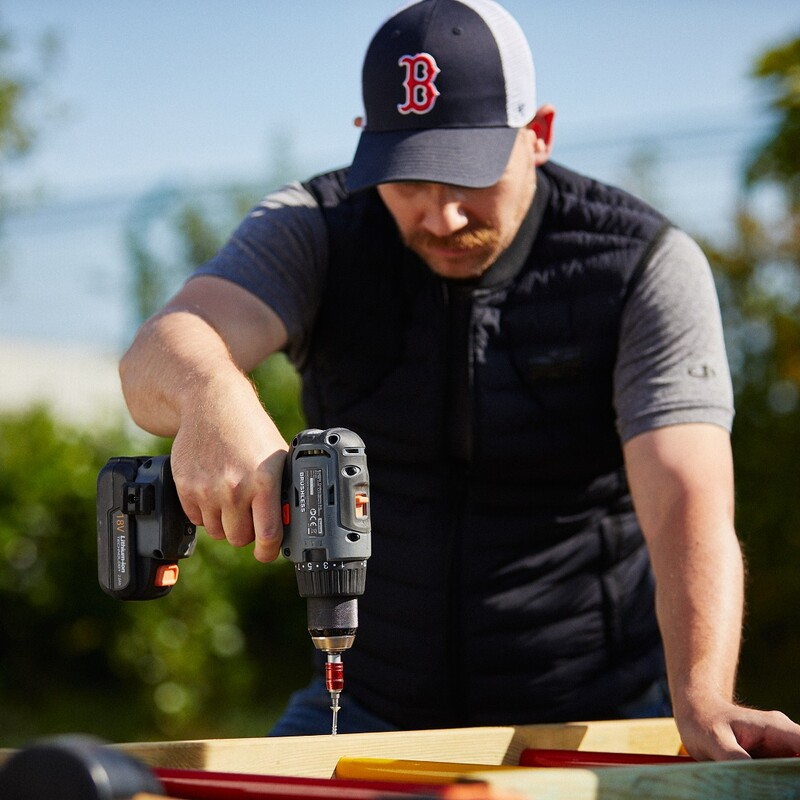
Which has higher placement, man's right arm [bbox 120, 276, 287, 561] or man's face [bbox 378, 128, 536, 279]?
man's face [bbox 378, 128, 536, 279]

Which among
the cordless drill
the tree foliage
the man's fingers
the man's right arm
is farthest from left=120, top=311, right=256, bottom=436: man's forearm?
the tree foliage

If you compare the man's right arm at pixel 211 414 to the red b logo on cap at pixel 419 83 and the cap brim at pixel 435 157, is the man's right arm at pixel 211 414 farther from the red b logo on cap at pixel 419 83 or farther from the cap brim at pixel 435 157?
the red b logo on cap at pixel 419 83

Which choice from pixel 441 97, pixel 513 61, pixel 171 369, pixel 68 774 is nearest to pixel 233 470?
pixel 171 369

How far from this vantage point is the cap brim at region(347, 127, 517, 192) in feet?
8.38

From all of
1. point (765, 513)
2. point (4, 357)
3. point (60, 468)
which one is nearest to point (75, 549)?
point (60, 468)

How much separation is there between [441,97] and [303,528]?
108 cm

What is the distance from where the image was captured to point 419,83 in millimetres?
2629

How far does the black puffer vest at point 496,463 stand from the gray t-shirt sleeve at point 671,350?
6 cm

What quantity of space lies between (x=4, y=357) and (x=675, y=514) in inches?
500

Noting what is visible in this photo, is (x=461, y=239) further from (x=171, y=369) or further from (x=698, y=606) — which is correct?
(x=698, y=606)

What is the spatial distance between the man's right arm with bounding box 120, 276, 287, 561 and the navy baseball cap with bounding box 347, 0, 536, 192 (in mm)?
464

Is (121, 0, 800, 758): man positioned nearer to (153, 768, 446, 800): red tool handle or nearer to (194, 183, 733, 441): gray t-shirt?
(194, 183, 733, 441): gray t-shirt

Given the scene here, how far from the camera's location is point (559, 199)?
2.91 metres

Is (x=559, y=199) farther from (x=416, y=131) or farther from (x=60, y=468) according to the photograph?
(x=60, y=468)
